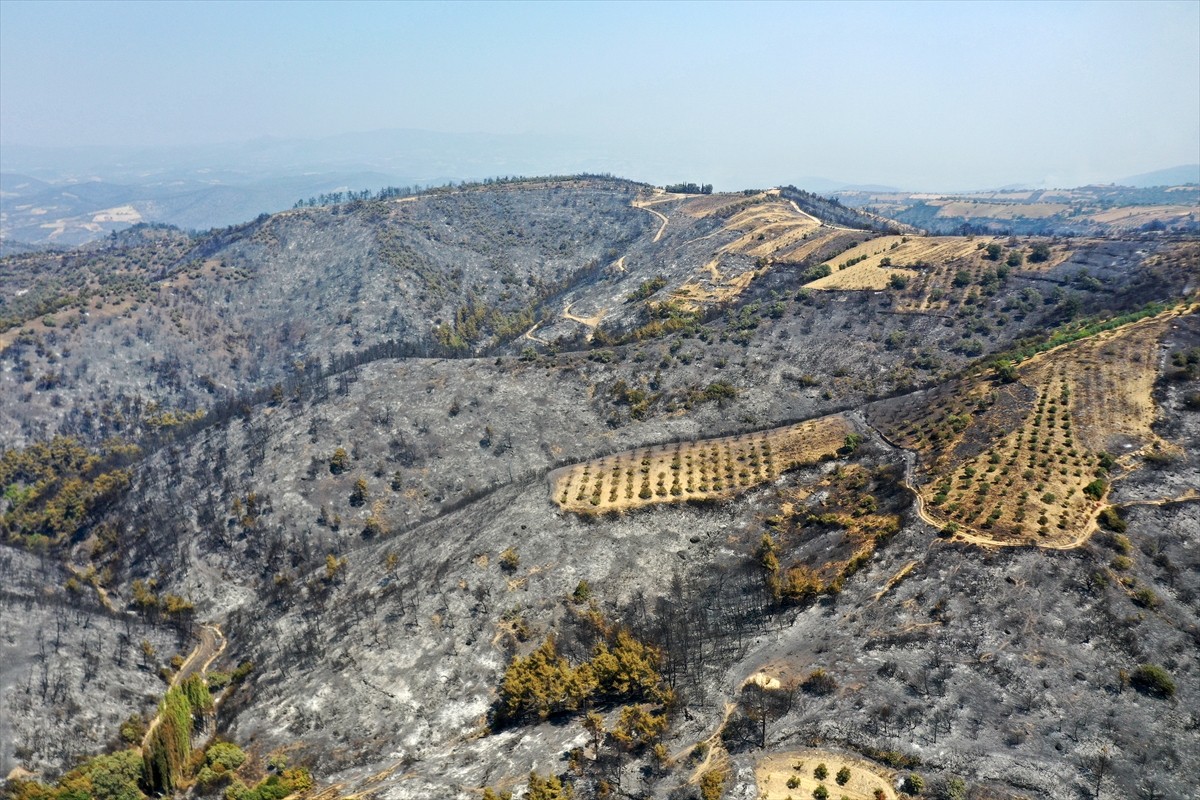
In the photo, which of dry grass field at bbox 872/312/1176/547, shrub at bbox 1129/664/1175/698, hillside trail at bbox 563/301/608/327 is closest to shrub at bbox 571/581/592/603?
dry grass field at bbox 872/312/1176/547

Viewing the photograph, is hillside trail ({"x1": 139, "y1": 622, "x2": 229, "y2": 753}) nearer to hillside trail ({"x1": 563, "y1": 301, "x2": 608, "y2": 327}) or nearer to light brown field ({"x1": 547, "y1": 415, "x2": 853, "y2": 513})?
light brown field ({"x1": 547, "y1": 415, "x2": 853, "y2": 513})

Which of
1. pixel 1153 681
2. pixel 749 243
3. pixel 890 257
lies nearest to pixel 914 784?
pixel 1153 681

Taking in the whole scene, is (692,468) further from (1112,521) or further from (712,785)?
(712,785)

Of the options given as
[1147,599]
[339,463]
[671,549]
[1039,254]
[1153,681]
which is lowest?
[339,463]

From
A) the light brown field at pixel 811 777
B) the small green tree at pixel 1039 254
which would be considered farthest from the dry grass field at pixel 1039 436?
the small green tree at pixel 1039 254

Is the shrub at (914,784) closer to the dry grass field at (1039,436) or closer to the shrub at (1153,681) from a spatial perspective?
the shrub at (1153,681)

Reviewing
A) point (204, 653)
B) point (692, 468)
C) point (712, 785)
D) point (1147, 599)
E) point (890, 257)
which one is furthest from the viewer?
point (890, 257)

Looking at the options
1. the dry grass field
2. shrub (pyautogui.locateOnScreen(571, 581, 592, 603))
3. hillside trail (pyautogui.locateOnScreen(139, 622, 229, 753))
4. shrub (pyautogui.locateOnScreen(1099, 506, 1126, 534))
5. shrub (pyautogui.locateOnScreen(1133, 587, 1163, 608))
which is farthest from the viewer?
hillside trail (pyautogui.locateOnScreen(139, 622, 229, 753))
